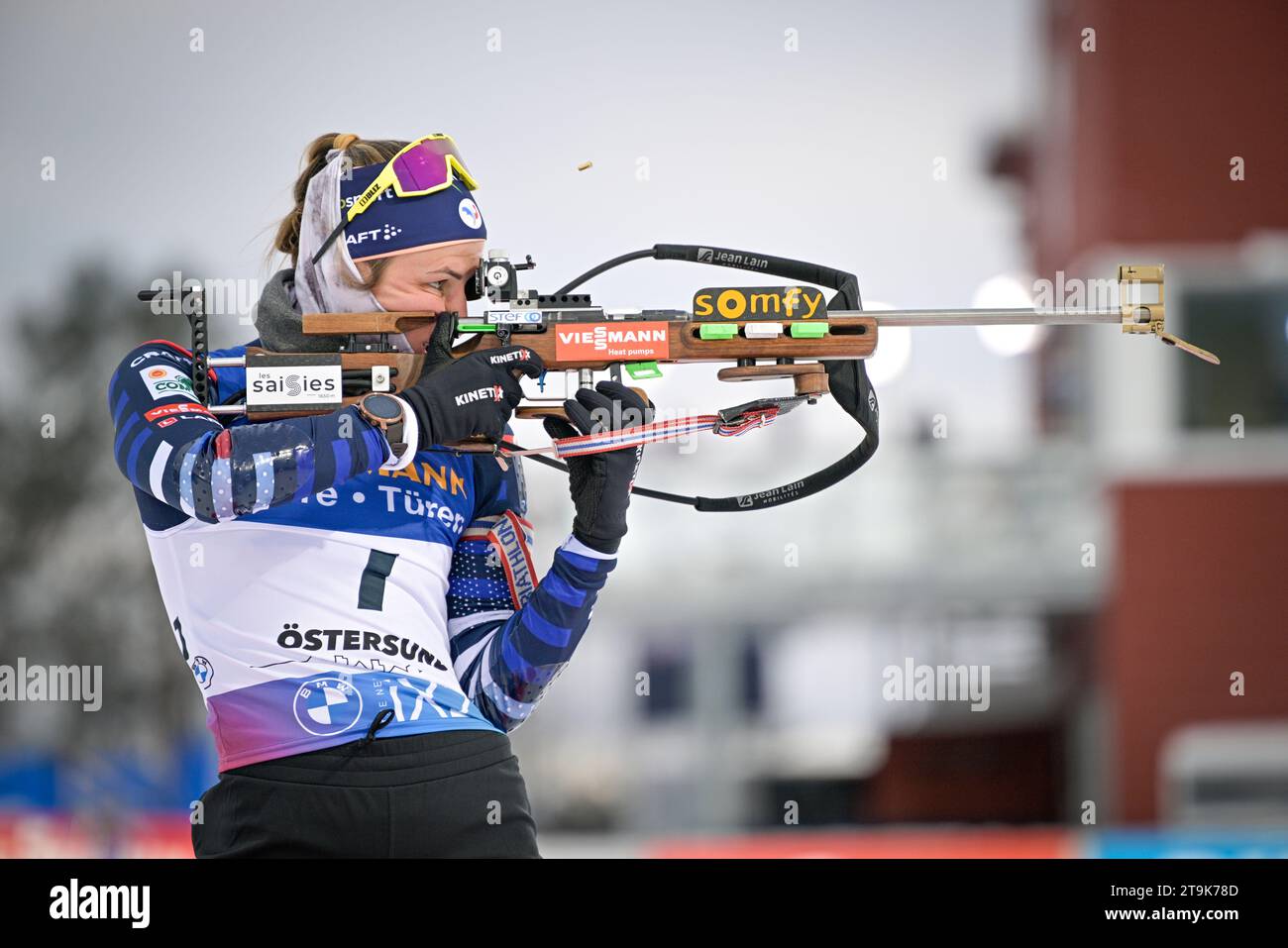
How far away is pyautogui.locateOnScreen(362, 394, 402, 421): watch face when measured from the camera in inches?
87.0

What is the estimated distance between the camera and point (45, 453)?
12.3 m

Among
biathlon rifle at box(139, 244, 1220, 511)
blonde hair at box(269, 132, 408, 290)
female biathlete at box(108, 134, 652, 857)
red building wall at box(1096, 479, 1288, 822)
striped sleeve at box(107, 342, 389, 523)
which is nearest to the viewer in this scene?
striped sleeve at box(107, 342, 389, 523)

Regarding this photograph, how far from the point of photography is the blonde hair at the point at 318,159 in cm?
257

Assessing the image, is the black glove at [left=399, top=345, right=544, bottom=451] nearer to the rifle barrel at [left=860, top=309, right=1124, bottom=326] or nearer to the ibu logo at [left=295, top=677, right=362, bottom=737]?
the ibu logo at [left=295, top=677, right=362, bottom=737]

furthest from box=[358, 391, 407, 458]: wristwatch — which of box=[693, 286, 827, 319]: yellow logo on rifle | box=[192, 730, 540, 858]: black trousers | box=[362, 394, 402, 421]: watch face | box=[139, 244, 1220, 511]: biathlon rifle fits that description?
box=[693, 286, 827, 319]: yellow logo on rifle

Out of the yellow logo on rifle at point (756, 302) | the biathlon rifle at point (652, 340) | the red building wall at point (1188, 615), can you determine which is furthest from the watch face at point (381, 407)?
the red building wall at point (1188, 615)

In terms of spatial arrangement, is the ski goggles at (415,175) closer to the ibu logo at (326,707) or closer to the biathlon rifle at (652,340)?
the biathlon rifle at (652,340)

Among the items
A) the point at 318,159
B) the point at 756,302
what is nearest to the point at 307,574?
the point at 318,159

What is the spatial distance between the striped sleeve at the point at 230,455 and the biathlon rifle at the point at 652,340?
173 millimetres

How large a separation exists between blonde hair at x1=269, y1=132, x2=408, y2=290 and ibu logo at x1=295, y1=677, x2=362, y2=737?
0.75m

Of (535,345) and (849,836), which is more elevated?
(535,345)
